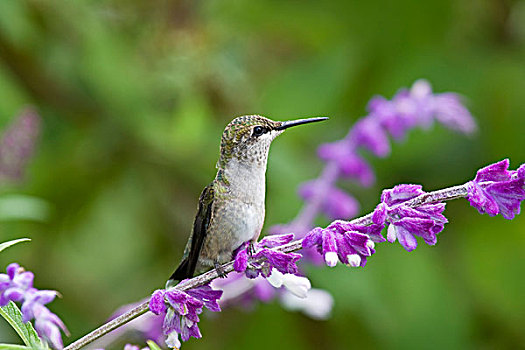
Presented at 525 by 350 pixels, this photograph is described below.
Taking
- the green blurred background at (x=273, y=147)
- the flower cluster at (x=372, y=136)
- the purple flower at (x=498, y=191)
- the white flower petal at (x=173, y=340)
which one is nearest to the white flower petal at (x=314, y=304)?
the flower cluster at (x=372, y=136)

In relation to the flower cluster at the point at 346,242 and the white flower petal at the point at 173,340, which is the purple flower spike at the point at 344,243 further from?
the white flower petal at the point at 173,340

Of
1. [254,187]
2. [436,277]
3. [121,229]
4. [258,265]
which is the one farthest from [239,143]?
[121,229]

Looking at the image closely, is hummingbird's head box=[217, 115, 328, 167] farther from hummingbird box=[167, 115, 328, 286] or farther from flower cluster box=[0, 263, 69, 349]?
flower cluster box=[0, 263, 69, 349]

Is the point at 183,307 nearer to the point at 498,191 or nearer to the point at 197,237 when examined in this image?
the point at 197,237

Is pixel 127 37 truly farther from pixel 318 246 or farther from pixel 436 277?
pixel 318 246

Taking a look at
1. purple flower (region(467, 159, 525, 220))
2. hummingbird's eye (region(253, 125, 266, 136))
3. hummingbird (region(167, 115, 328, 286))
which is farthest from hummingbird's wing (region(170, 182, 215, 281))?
purple flower (region(467, 159, 525, 220))

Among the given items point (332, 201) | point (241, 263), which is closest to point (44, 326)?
point (241, 263)
